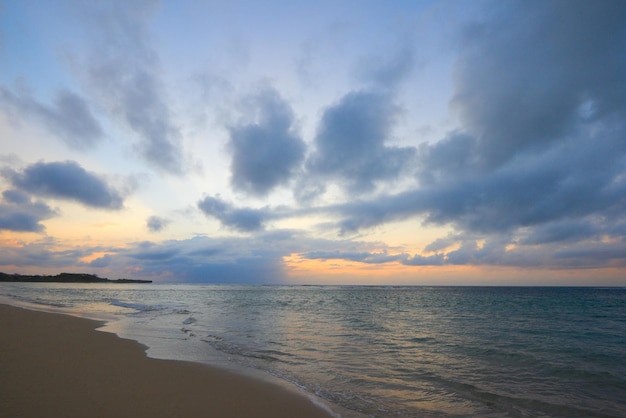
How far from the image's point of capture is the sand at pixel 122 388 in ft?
21.7

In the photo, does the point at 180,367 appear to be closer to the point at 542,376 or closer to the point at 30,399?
the point at 30,399

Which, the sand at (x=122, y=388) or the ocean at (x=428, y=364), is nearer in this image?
the sand at (x=122, y=388)

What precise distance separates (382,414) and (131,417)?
203 inches

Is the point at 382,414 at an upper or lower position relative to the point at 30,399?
lower

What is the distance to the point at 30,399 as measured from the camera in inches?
265

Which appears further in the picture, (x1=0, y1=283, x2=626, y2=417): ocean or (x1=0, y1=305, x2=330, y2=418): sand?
(x1=0, y1=283, x2=626, y2=417): ocean

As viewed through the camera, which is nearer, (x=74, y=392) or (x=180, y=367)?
(x=74, y=392)

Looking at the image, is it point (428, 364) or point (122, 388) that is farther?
point (428, 364)

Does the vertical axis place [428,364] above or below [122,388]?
below

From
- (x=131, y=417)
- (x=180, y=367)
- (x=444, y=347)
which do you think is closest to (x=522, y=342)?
(x=444, y=347)

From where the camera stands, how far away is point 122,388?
795cm

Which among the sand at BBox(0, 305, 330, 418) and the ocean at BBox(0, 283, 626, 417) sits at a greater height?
the sand at BBox(0, 305, 330, 418)

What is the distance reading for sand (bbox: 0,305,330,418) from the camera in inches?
260

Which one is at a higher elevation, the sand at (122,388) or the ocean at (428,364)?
the sand at (122,388)
